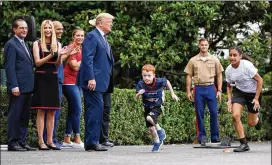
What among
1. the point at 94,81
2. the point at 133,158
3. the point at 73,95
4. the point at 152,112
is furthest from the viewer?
the point at 73,95

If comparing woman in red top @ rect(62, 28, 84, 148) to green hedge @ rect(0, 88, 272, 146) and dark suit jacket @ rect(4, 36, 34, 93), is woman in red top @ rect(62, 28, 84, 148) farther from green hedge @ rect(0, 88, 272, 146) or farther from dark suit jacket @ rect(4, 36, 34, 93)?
dark suit jacket @ rect(4, 36, 34, 93)

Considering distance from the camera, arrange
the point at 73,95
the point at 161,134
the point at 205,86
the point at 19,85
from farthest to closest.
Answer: the point at 205,86
the point at 73,95
the point at 161,134
the point at 19,85

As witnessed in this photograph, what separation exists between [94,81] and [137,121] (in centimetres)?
399

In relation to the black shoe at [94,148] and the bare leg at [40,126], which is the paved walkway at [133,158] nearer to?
the black shoe at [94,148]

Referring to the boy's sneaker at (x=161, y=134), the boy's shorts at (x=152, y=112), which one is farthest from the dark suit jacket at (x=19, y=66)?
the boy's sneaker at (x=161, y=134)

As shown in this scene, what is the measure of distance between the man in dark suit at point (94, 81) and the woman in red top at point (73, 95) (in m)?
1.22

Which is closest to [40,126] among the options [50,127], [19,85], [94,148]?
[50,127]

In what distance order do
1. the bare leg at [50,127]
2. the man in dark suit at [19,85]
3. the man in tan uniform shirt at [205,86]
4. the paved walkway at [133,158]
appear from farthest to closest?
the man in tan uniform shirt at [205,86] → the bare leg at [50,127] → the man in dark suit at [19,85] → the paved walkway at [133,158]

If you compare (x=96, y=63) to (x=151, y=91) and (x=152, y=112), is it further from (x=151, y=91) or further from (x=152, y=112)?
(x=152, y=112)

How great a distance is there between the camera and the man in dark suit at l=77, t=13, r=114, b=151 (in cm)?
1209

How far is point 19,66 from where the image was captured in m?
12.6

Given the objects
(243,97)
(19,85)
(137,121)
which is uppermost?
(19,85)

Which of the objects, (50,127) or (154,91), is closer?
(50,127)

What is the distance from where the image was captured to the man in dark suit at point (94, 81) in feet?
39.7
